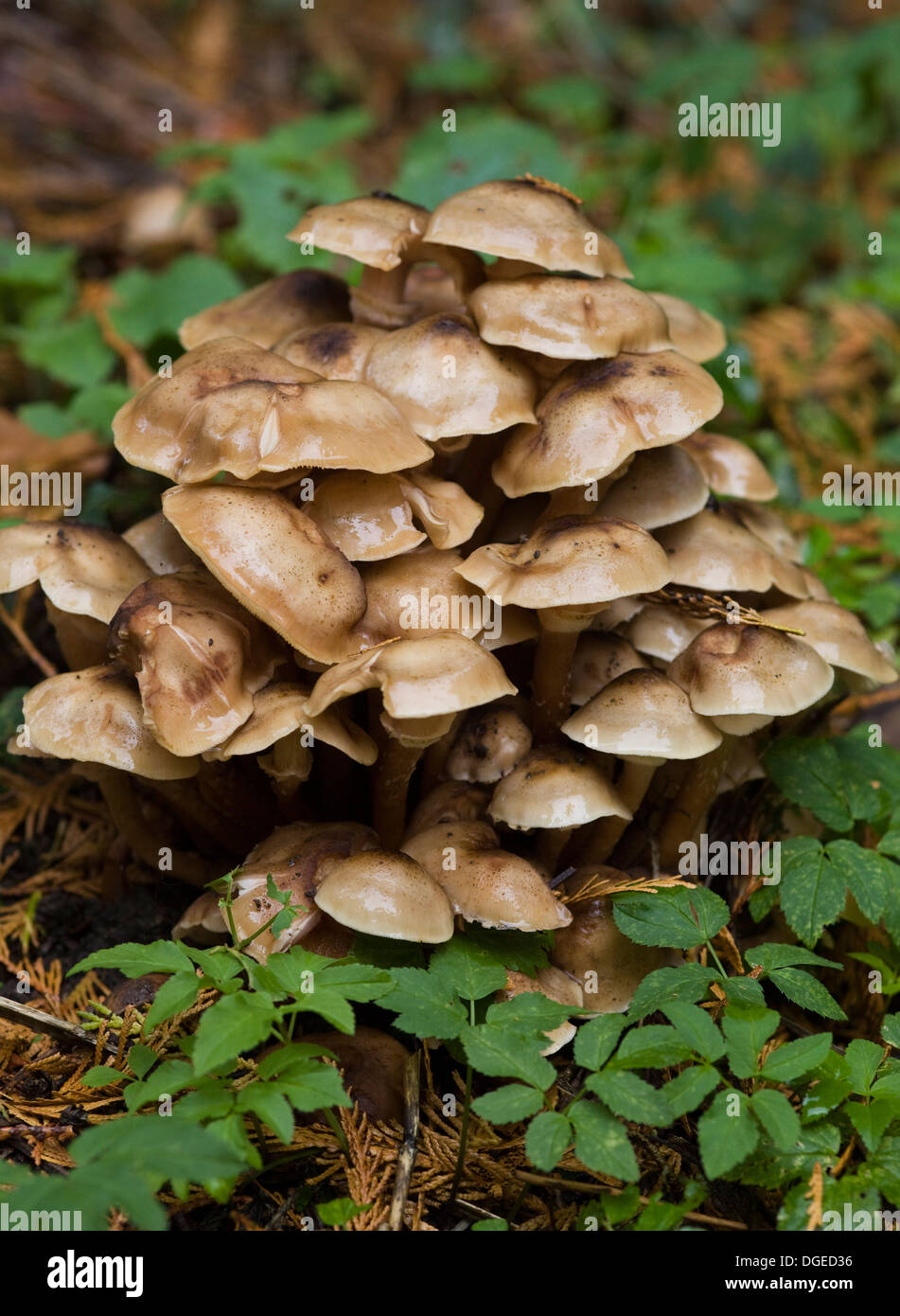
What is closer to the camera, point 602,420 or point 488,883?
point 488,883

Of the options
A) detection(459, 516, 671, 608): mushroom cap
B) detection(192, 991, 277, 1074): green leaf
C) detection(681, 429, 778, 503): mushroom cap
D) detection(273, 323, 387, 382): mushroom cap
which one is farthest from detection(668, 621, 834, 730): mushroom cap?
detection(192, 991, 277, 1074): green leaf

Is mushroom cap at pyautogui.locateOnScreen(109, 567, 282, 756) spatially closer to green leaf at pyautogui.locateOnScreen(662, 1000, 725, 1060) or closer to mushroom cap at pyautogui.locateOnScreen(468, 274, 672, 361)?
mushroom cap at pyautogui.locateOnScreen(468, 274, 672, 361)

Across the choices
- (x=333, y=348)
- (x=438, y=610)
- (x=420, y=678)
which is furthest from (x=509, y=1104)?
(x=333, y=348)

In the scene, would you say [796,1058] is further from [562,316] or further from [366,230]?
[366,230]

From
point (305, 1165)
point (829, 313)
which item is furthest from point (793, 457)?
point (305, 1165)

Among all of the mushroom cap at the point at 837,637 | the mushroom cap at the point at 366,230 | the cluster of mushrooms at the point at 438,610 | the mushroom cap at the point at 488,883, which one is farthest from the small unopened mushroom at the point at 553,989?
the mushroom cap at the point at 366,230

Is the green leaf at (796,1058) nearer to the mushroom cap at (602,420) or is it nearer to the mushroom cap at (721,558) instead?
the mushroom cap at (721,558)

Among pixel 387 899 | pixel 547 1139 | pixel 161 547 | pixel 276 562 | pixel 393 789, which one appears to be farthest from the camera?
pixel 161 547
